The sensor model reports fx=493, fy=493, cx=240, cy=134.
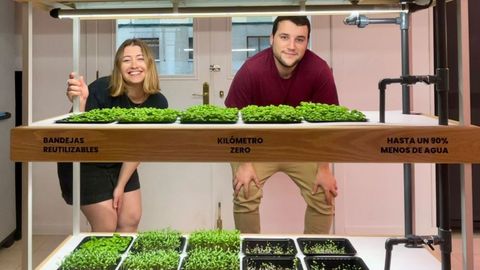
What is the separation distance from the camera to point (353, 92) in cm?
396

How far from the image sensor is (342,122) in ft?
4.53

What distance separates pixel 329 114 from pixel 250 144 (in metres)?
0.31

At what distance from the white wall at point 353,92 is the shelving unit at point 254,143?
273 cm

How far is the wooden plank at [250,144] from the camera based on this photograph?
49.6 inches

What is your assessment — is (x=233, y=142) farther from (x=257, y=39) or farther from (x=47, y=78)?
(x=47, y=78)

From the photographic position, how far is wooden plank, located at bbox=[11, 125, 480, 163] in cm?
126

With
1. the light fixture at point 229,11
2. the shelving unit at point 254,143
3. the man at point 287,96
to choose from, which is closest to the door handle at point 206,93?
the man at point 287,96

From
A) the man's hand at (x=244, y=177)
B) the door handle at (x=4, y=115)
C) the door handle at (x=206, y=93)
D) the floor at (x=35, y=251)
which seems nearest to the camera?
the man's hand at (x=244, y=177)

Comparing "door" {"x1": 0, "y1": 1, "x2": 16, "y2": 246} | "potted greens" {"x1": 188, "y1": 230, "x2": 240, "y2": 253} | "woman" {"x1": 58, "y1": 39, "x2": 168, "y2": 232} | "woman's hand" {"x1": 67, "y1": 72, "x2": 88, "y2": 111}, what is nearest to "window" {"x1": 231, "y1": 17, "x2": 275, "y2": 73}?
"woman" {"x1": 58, "y1": 39, "x2": 168, "y2": 232}

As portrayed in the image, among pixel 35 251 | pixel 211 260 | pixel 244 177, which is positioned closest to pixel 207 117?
pixel 211 260

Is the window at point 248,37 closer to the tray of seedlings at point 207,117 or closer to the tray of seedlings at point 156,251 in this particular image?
the tray of seedlings at point 156,251

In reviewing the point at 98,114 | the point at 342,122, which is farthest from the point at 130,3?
the point at 342,122

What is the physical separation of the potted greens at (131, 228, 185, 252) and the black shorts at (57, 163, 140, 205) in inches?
22.8

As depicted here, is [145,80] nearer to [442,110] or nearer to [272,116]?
[272,116]
